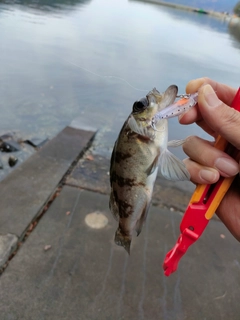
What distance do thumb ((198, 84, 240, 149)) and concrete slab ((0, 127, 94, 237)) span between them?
2.48m

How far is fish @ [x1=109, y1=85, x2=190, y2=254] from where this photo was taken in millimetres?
1544

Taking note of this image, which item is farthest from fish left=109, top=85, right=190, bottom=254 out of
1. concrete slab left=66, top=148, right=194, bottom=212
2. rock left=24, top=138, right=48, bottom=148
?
rock left=24, top=138, right=48, bottom=148

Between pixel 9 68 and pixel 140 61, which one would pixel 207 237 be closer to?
pixel 9 68

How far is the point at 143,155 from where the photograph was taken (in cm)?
157

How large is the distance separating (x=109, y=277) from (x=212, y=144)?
5.97 feet

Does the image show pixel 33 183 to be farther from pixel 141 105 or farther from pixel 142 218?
pixel 141 105

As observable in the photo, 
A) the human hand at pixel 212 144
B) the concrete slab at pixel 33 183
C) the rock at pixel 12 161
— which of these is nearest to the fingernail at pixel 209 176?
the human hand at pixel 212 144

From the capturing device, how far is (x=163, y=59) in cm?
1328

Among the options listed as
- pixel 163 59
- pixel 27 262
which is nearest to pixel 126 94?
pixel 163 59

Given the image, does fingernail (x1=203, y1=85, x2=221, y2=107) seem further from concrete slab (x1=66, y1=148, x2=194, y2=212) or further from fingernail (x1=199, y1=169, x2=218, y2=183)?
concrete slab (x1=66, y1=148, x2=194, y2=212)

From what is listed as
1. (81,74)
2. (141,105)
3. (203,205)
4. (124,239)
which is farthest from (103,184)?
(81,74)

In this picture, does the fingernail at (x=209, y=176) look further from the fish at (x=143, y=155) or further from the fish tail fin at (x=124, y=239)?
the fish tail fin at (x=124, y=239)

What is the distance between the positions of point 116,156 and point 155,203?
2.68 meters

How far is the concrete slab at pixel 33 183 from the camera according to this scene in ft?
11.3
